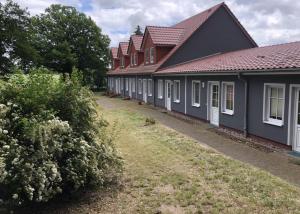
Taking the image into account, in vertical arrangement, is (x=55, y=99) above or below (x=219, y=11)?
below

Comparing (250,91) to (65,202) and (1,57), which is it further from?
(1,57)

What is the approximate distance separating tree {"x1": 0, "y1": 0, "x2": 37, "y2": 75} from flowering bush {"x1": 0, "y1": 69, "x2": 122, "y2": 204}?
34243mm

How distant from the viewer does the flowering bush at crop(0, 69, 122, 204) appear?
5762mm

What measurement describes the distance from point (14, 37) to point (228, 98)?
31239 mm

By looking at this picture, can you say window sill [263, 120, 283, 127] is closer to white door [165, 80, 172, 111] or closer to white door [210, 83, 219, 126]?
white door [210, 83, 219, 126]

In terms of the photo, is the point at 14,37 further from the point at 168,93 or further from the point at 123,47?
the point at 168,93

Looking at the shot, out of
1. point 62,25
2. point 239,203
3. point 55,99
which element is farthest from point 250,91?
point 62,25

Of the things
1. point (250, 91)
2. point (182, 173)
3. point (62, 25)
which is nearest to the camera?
point (182, 173)

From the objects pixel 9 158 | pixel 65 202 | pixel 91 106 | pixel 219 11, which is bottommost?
pixel 65 202

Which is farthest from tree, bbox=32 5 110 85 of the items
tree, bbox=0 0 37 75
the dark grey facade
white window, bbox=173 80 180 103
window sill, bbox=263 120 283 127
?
window sill, bbox=263 120 283 127

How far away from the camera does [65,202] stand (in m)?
7.02

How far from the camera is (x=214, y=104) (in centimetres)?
1684

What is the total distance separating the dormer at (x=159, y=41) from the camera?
27.9m

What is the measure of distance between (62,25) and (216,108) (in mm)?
44128
